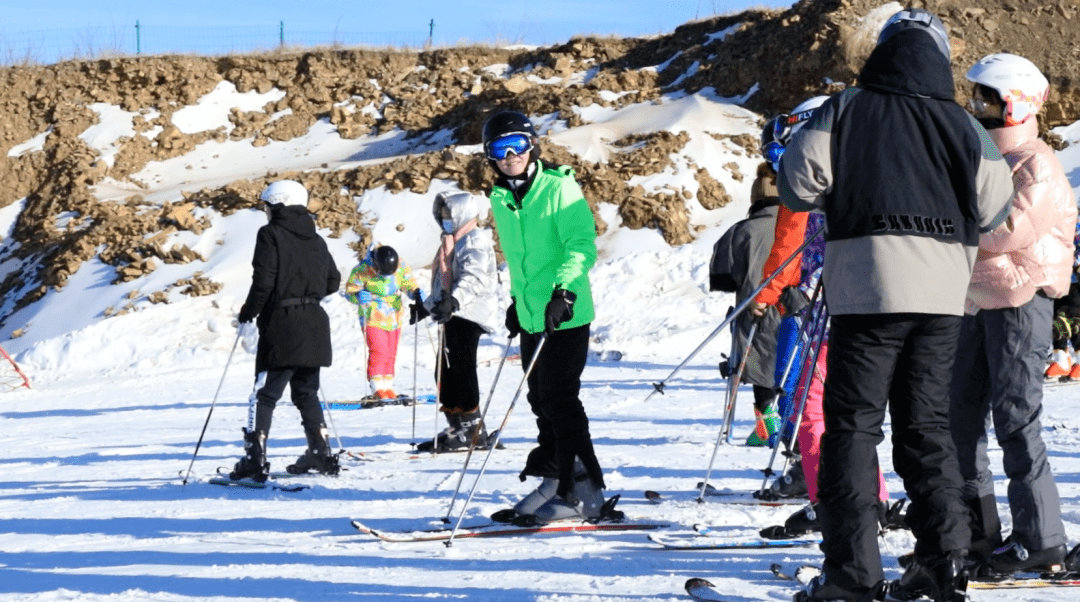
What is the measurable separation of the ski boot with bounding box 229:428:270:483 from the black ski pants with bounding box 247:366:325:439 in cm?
7

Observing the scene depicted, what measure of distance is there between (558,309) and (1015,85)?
6.38 feet

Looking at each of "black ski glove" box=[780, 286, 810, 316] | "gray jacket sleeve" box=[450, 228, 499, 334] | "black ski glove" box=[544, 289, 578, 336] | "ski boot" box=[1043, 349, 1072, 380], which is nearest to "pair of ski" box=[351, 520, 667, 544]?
"black ski glove" box=[544, 289, 578, 336]

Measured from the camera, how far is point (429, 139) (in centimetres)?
2970

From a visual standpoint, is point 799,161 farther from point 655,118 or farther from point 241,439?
point 655,118

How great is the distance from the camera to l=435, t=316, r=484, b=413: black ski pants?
27.1ft

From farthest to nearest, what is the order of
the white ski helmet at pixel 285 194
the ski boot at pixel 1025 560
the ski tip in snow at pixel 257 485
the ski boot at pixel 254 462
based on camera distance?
the white ski helmet at pixel 285 194 < the ski boot at pixel 254 462 < the ski tip in snow at pixel 257 485 < the ski boot at pixel 1025 560

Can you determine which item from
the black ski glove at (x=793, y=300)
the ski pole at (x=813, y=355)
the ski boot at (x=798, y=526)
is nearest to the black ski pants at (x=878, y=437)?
the ski pole at (x=813, y=355)

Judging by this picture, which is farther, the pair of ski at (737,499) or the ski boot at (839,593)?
the pair of ski at (737,499)

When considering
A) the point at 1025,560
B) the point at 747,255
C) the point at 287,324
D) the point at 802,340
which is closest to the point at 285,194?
the point at 287,324

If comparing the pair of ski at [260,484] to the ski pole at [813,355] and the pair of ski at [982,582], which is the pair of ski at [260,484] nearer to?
the ski pole at [813,355]

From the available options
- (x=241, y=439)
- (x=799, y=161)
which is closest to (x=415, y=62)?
(x=241, y=439)

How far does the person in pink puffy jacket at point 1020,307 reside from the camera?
411cm

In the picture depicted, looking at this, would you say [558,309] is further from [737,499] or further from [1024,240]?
[1024,240]

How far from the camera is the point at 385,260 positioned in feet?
38.1
